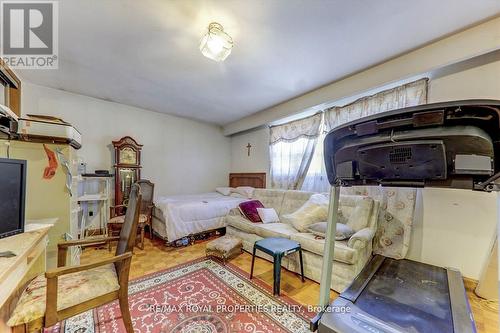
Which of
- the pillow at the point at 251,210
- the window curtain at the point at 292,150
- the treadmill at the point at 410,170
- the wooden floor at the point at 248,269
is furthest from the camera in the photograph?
the window curtain at the point at 292,150

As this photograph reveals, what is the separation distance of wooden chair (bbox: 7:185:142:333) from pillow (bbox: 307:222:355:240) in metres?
1.96

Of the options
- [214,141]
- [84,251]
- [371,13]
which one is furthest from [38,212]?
[214,141]

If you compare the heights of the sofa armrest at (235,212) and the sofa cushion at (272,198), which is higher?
the sofa cushion at (272,198)

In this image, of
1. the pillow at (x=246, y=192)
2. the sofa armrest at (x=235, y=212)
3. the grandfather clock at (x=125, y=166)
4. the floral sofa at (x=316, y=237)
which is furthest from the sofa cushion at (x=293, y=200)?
the grandfather clock at (x=125, y=166)

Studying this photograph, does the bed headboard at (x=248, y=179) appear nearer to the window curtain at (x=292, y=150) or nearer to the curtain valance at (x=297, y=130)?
the window curtain at (x=292, y=150)

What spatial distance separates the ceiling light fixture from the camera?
1.81m

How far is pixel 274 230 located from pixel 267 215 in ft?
1.53

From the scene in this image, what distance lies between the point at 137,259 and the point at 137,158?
1968 mm

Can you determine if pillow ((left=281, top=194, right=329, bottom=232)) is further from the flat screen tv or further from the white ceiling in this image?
the flat screen tv

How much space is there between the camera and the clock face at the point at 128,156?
148 inches

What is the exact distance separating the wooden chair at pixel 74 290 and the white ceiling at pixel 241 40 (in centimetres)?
154

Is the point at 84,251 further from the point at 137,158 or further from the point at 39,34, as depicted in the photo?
the point at 39,34

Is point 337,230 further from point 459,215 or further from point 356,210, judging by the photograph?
point 459,215

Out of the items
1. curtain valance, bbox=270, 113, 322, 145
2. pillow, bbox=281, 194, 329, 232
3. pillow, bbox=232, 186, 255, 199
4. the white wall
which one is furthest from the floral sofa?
the white wall
